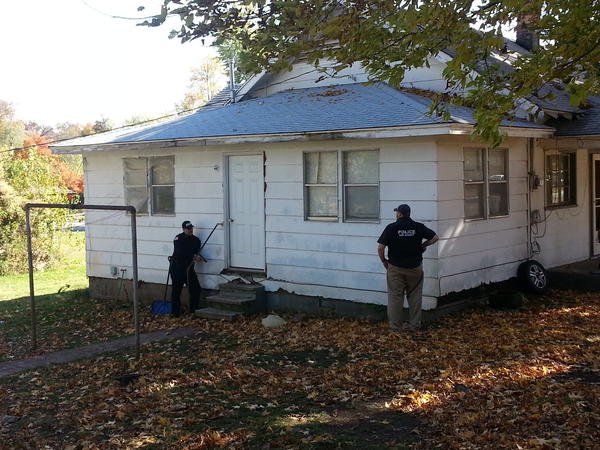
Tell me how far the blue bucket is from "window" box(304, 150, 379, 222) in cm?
350

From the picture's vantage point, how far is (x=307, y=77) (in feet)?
51.2

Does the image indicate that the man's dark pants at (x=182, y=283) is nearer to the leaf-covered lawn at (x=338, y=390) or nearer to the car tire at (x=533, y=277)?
the leaf-covered lawn at (x=338, y=390)

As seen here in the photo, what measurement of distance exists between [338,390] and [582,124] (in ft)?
26.6

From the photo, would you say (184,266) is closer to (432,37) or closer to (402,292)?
(402,292)

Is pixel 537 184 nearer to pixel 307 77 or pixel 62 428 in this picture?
pixel 307 77

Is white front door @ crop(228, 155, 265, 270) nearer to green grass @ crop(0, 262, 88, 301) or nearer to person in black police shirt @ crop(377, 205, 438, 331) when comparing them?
person in black police shirt @ crop(377, 205, 438, 331)

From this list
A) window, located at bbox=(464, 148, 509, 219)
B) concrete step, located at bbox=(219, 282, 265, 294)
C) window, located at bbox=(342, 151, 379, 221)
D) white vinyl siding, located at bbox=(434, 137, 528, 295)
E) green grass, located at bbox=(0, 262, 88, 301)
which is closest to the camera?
white vinyl siding, located at bbox=(434, 137, 528, 295)

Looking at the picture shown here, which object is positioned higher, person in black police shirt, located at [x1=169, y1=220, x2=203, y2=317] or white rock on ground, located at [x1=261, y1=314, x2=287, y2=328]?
person in black police shirt, located at [x1=169, y1=220, x2=203, y2=317]

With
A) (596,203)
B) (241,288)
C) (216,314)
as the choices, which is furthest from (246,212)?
(596,203)

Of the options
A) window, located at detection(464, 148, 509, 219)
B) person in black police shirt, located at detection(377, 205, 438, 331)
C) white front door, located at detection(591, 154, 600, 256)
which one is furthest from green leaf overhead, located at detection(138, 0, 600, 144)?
white front door, located at detection(591, 154, 600, 256)

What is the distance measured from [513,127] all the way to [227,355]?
5.98m

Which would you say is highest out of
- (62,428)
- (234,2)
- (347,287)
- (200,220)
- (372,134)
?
(234,2)

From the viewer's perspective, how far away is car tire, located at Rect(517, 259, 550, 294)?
12.9 metres

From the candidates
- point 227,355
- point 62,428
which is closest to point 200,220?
point 227,355
